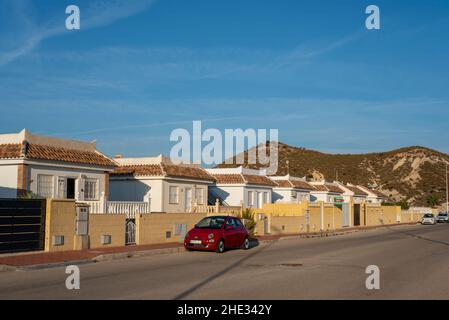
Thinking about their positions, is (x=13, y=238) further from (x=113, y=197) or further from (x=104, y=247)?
(x=113, y=197)

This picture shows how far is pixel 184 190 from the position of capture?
40.0 meters

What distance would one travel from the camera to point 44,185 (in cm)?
2880

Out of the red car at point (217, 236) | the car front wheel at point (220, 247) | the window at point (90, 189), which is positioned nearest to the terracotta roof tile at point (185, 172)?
the window at point (90, 189)

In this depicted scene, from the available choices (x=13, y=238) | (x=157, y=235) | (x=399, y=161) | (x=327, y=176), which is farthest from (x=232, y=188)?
(x=399, y=161)

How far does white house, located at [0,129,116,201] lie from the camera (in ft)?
90.0

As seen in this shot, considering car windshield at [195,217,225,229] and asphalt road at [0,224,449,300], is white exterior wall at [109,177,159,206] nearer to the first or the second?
car windshield at [195,217,225,229]

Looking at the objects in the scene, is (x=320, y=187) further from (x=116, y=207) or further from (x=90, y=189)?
(x=116, y=207)

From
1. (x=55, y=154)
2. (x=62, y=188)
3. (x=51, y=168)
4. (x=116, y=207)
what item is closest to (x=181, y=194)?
(x=62, y=188)

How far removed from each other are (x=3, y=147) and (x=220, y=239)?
41.3 ft

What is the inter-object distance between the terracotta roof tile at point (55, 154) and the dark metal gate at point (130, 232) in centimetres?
621

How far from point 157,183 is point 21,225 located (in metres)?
17.9

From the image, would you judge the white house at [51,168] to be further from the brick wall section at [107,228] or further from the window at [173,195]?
the window at [173,195]

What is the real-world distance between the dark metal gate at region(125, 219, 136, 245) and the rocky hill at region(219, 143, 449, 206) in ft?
277

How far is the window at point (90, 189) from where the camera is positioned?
3128 centimetres
